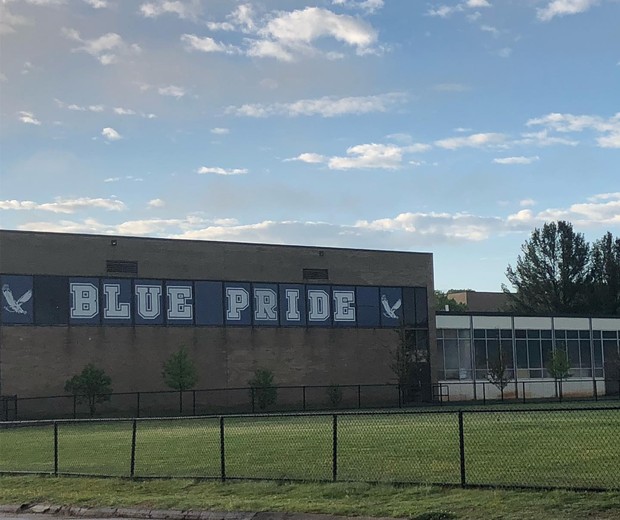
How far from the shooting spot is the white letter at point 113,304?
4597 centimetres

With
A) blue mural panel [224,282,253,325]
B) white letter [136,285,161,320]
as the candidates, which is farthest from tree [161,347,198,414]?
Answer: blue mural panel [224,282,253,325]

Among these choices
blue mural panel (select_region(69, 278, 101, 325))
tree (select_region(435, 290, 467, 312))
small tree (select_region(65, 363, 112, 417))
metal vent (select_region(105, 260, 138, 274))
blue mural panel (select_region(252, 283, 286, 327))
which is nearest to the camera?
small tree (select_region(65, 363, 112, 417))

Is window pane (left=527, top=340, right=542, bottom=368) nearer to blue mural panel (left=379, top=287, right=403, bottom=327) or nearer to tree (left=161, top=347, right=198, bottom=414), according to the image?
blue mural panel (left=379, top=287, right=403, bottom=327)

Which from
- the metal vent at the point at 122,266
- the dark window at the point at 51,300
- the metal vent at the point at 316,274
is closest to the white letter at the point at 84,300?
the dark window at the point at 51,300

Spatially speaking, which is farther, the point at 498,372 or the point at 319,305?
the point at 498,372

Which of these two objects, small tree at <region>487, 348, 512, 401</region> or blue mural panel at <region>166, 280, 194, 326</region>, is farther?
small tree at <region>487, 348, 512, 401</region>

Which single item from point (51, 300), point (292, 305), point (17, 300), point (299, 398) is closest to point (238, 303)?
point (292, 305)

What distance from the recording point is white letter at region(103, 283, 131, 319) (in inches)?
1810

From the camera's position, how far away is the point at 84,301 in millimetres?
45438

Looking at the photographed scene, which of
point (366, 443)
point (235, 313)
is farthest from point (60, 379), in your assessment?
point (366, 443)

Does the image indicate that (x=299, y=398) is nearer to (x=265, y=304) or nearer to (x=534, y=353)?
(x=265, y=304)

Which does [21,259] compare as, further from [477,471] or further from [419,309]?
[477,471]

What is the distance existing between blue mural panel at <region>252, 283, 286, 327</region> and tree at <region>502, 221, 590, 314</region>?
150ft

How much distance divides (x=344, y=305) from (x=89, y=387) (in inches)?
621
